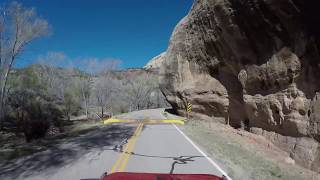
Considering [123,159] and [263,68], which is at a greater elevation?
[263,68]

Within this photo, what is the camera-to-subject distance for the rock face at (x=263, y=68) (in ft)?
49.9

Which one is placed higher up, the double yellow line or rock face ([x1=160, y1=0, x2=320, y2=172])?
rock face ([x1=160, y1=0, x2=320, y2=172])

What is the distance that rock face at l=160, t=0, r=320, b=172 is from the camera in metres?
15.2

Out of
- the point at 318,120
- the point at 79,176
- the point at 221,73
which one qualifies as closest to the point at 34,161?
the point at 79,176

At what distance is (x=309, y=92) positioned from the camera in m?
15.3

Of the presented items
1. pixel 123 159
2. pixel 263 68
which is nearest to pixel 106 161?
pixel 123 159

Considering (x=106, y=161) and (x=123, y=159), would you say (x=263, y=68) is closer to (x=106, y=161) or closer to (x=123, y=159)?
(x=123, y=159)

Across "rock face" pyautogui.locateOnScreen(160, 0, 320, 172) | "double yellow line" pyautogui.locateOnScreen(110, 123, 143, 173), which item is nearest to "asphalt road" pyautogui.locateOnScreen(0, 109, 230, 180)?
"double yellow line" pyautogui.locateOnScreen(110, 123, 143, 173)

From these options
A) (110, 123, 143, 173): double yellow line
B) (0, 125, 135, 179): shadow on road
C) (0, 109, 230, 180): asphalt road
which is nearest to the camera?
(0, 109, 230, 180): asphalt road

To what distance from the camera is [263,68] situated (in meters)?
20.2

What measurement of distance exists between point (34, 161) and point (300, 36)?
41.7ft

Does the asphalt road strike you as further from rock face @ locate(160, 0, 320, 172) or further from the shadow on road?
rock face @ locate(160, 0, 320, 172)

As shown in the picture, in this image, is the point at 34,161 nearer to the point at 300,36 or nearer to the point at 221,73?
the point at 300,36

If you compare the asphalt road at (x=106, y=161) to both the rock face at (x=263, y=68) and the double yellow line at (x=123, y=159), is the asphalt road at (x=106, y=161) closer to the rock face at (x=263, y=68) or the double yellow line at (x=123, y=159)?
the double yellow line at (x=123, y=159)
